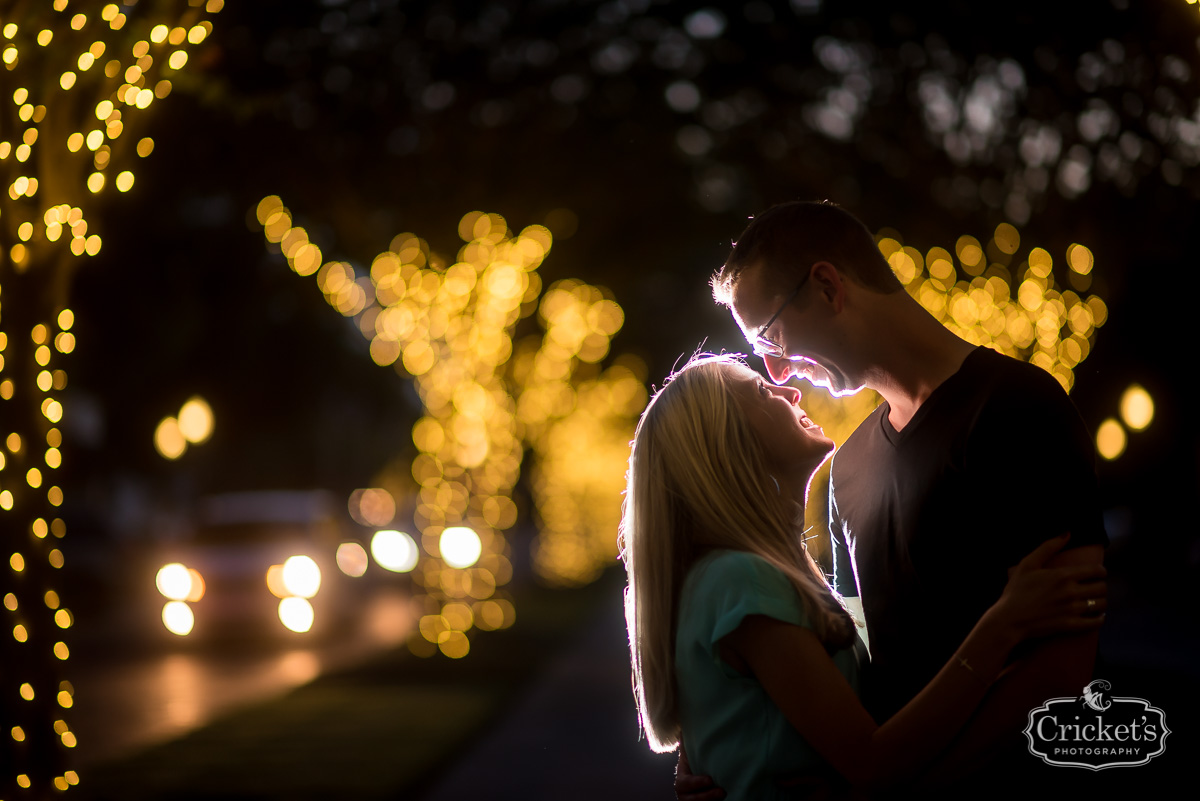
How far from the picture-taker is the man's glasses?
268 cm

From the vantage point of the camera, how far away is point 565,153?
508 inches

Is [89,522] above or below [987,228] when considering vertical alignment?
below

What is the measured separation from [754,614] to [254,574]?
14.0m

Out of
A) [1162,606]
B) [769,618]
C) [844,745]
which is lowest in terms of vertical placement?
[1162,606]

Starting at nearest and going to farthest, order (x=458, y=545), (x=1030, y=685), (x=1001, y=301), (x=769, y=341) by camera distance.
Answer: (x=1030, y=685), (x=769, y=341), (x=1001, y=301), (x=458, y=545)

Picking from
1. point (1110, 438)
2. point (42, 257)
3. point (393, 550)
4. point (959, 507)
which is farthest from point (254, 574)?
point (393, 550)

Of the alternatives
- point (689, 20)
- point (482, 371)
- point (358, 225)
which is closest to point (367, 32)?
point (689, 20)

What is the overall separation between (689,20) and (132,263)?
17.0 meters

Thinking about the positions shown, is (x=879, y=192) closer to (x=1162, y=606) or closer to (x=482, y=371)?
(x=482, y=371)

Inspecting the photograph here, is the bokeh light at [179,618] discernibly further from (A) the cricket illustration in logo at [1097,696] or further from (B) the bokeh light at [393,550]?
(B) the bokeh light at [393,550]

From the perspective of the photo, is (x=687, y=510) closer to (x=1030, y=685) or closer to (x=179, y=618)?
(x=1030, y=685)

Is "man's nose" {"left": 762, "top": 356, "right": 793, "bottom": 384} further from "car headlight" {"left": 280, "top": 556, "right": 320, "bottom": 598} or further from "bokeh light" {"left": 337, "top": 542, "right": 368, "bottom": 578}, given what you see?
"bokeh light" {"left": 337, "top": 542, "right": 368, "bottom": 578}

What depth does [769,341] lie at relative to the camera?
280 centimetres

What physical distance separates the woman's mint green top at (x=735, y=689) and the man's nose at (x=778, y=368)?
632mm
